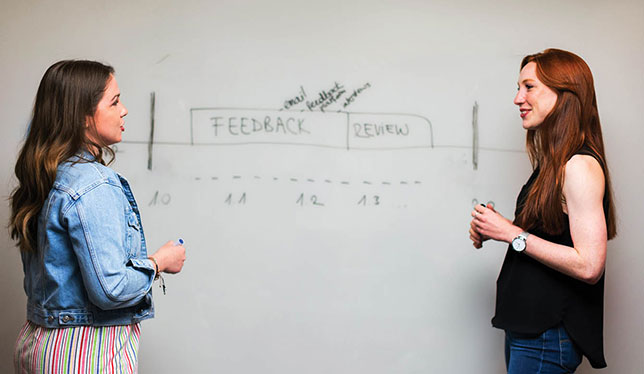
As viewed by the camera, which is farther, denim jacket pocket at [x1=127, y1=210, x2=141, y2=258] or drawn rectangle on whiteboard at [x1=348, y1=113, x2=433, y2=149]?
drawn rectangle on whiteboard at [x1=348, y1=113, x2=433, y2=149]

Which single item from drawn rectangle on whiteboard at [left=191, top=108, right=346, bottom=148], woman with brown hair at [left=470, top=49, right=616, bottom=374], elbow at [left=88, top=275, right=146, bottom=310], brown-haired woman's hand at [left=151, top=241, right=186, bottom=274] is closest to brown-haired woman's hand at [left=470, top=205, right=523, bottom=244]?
woman with brown hair at [left=470, top=49, right=616, bottom=374]

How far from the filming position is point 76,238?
109 centimetres

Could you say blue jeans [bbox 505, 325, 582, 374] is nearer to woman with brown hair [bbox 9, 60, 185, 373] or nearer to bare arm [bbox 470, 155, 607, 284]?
bare arm [bbox 470, 155, 607, 284]

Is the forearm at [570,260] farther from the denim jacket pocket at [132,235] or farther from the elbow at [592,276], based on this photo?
the denim jacket pocket at [132,235]

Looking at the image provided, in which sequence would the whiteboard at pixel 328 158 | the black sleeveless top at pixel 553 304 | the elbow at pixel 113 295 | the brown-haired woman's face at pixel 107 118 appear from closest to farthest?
1. the elbow at pixel 113 295
2. the brown-haired woman's face at pixel 107 118
3. the black sleeveless top at pixel 553 304
4. the whiteboard at pixel 328 158

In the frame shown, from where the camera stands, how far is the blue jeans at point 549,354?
4.39ft

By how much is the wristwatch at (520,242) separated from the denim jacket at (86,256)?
0.82 m

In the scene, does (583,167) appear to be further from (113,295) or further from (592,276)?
(113,295)

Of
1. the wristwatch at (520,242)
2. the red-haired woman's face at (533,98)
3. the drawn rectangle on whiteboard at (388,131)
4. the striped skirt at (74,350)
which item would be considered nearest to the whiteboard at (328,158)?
the drawn rectangle on whiteboard at (388,131)

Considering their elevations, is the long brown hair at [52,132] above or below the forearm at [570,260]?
above

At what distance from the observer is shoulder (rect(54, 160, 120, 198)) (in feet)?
3.64

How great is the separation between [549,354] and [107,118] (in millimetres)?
1112

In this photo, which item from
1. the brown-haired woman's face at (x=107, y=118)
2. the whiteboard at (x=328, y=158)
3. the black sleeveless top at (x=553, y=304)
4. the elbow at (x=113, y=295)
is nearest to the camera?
the elbow at (x=113, y=295)

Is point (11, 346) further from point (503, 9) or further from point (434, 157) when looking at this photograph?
point (503, 9)
